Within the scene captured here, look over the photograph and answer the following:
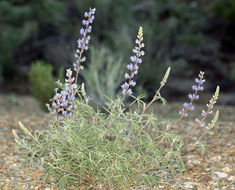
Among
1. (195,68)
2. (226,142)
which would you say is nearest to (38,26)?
(195,68)

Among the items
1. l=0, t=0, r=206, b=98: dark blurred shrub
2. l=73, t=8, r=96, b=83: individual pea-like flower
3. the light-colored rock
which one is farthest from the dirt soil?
l=0, t=0, r=206, b=98: dark blurred shrub

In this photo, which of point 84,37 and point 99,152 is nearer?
point 99,152

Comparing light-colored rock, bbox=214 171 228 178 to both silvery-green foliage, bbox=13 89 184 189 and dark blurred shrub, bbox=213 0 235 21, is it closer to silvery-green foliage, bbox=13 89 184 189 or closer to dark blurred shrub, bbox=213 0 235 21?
silvery-green foliage, bbox=13 89 184 189

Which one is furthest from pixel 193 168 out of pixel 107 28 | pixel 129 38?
pixel 107 28

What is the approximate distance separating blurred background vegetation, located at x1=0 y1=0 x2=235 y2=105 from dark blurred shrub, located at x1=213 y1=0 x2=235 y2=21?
0.02 m

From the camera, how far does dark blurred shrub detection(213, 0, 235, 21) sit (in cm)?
915

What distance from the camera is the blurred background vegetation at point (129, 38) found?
8.07 m

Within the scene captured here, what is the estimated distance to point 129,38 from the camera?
8.44 metres

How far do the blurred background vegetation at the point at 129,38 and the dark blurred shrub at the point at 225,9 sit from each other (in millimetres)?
23

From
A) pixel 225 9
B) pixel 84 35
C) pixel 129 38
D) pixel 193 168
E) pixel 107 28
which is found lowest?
pixel 193 168

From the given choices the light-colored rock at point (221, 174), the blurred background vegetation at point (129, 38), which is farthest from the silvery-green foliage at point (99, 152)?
the blurred background vegetation at point (129, 38)

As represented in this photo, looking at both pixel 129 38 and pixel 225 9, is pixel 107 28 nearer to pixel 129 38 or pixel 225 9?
pixel 129 38

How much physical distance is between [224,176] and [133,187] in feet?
2.15

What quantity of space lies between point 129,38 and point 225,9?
2.64 metres
